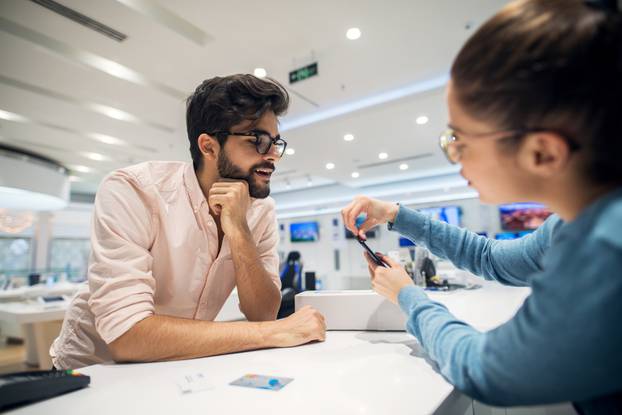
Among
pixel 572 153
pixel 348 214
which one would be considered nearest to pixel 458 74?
pixel 572 153

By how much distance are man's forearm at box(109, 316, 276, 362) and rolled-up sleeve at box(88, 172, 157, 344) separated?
37mm

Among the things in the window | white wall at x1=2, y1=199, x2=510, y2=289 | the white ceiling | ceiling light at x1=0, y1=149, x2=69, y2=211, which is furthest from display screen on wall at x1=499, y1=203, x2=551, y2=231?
the window

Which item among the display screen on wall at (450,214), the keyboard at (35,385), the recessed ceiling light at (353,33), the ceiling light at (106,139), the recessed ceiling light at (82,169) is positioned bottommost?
the keyboard at (35,385)

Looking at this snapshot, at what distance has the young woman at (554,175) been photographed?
16.1 inches

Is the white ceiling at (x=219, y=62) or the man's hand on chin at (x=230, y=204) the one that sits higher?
the white ceiling at (x=219, y=62)

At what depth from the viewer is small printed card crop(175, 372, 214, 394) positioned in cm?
66

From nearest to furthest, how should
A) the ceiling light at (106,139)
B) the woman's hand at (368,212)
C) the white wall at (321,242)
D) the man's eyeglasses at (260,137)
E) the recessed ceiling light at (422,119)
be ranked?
the woman's hand at (368,212) → the man's eyeglasses at (260,137) → the recessed ceiling light at (422,119) → the ceiling light at (106,139) → the white wall at (321,242)

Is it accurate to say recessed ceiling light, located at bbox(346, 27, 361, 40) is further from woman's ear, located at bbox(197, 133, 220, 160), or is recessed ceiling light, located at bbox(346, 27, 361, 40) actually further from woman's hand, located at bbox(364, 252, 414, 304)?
woman's hand, located at bbox(364, 252, 414, 304)

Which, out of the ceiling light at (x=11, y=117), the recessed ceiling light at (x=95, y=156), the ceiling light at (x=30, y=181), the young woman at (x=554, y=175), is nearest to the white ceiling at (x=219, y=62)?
the ceiling light at (x=11, y=117)

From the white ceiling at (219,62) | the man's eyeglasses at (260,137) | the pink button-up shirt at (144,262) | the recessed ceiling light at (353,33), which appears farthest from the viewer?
the recessed ceiling light at (353,33)

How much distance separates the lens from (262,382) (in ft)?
2.22

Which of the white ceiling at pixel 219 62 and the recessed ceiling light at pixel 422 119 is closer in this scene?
the white ceiling at pixel 219 62

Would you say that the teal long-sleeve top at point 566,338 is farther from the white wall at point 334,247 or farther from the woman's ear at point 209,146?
the white wall at point 334,247

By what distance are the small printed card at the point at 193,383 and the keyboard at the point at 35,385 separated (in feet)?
0.69
